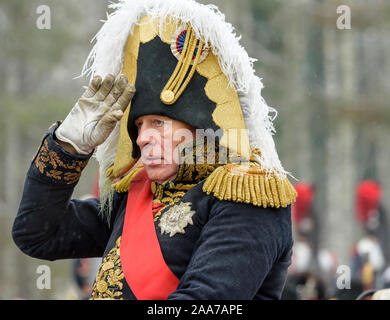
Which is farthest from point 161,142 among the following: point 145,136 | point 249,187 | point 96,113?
point 249,187

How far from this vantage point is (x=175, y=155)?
8.70 ft

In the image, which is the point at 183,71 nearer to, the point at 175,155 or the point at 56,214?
the point at 175,155

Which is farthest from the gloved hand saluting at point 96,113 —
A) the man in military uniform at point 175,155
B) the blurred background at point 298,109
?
the blurred background at point 298,109

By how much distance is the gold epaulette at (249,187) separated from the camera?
2449 millimetres

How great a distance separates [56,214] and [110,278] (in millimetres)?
466

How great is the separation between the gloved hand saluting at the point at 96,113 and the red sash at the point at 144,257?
343 millimetres

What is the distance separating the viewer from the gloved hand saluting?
262cm

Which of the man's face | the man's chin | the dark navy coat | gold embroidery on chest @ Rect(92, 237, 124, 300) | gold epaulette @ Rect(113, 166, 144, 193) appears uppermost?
the man's face

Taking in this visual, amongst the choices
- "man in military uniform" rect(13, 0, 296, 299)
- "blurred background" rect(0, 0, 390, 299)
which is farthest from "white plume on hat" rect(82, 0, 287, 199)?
"blurred background" rect(0, 0, 390, 299)

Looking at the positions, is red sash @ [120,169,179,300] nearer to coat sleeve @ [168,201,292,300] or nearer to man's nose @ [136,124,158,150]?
coat sleeve @ [168,201,292,300]

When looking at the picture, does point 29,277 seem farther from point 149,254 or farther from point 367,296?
point 149,254

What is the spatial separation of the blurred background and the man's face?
4.56m

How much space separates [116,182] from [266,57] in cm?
1429

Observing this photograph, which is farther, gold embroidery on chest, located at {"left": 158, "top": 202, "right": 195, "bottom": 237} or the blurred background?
the blurred background
